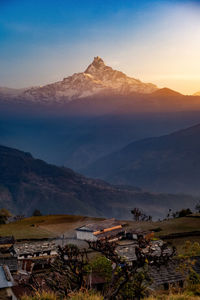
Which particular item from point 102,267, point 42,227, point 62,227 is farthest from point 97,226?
point 102,267

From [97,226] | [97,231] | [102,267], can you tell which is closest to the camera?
[102,267]

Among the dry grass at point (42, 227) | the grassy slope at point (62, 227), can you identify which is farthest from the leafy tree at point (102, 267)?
the dry grass at point (42, 227)

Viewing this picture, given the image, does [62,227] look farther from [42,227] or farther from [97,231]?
[97,231]

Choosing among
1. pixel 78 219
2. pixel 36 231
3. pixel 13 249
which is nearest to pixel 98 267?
pixel 13 249

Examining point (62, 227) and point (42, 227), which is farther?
point (42, 227)

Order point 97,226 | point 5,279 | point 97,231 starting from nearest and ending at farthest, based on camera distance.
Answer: point 5,279 < point 97,231 < point 97,226

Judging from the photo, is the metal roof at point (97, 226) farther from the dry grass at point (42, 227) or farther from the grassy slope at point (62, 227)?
the dry grass at point (42, 227)

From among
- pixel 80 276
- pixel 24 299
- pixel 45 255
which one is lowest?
pixel 45 255

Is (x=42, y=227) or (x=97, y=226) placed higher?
(x=97, y=226)

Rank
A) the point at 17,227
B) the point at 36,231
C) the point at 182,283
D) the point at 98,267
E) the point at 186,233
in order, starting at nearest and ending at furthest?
the point at 182,283 → the point at 98,267 → the point at 186,233 → the point at 36,231 → the point at 17,227

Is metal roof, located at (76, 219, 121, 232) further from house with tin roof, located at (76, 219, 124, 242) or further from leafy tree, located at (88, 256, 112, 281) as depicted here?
leafy tree, located at (88, 256, 112, 281)

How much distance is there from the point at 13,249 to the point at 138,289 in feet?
178

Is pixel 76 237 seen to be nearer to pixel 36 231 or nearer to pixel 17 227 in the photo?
pixel 36 231

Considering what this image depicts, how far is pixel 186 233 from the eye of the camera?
70.9m
